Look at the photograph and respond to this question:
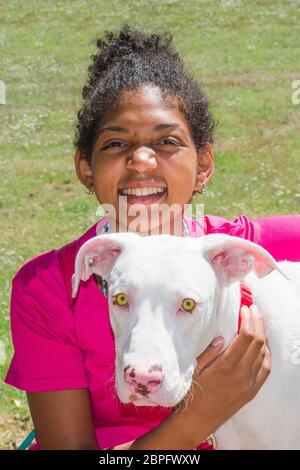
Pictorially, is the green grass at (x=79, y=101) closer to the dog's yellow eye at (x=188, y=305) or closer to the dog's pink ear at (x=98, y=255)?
the dog's pink ear at (x=98, y=255)

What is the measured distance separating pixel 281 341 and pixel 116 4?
92.5ft

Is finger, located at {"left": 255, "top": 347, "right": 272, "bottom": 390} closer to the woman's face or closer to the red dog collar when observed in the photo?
the red dog collar

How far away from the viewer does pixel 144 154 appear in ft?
13.7

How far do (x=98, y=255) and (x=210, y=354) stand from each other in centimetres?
72

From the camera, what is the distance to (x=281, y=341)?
13.2ft

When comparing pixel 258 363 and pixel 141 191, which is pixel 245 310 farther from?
pixel 141 191

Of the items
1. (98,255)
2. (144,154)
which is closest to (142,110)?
→ (144,154)

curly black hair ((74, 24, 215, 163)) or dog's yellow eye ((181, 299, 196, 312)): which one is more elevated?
curly black hair ((74, 24, 215, 163))

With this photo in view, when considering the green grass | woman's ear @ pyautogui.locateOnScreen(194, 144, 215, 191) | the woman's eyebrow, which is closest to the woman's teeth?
the woman's eyebrow

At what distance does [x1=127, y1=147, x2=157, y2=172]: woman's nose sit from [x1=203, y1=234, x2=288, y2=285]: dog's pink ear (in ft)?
1.98

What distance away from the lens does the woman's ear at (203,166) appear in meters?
4.70

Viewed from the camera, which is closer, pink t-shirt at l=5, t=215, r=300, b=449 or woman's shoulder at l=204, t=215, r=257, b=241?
pink t-shirt at l=5, t=215, r=300, b=449

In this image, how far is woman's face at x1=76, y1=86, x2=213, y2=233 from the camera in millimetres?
4223

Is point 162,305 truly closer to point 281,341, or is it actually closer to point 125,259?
point 125,259
